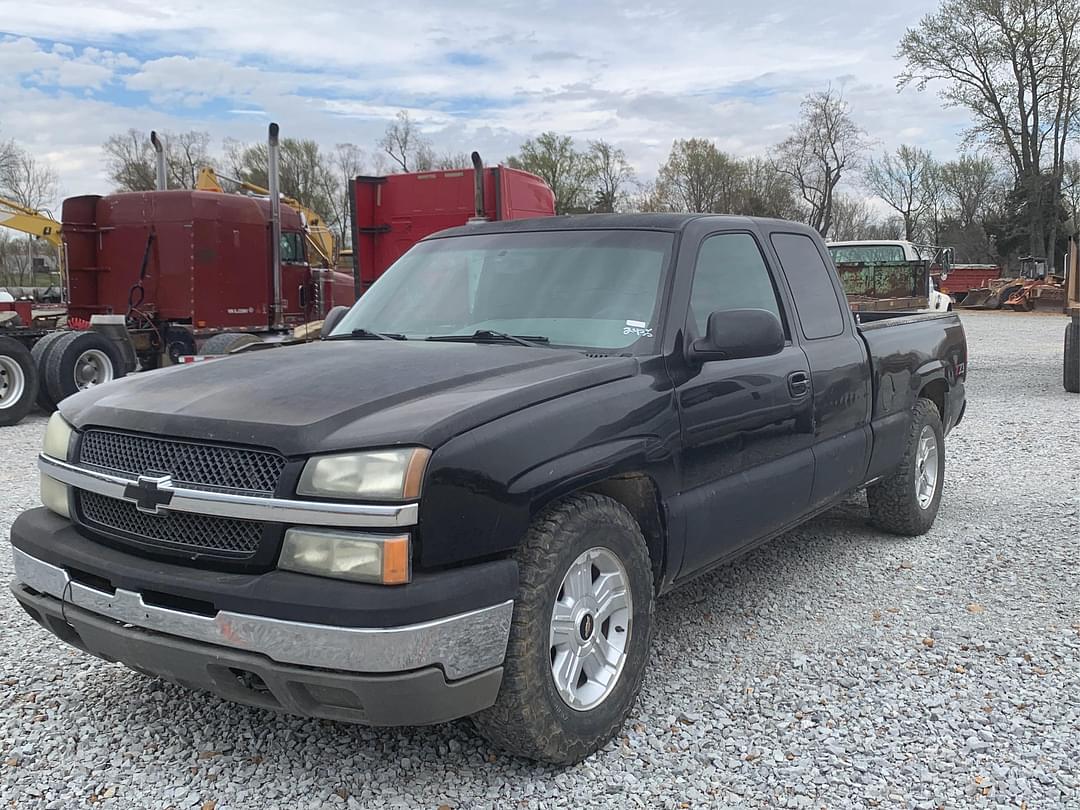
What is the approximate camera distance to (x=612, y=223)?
4.17 m

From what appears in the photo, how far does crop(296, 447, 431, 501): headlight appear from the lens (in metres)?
2.58

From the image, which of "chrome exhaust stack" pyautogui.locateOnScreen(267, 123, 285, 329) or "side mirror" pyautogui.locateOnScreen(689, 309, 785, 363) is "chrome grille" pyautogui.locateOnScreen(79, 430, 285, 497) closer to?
"side mirror" pyautogui.locateOnScreen(689, 309, 785, 363)

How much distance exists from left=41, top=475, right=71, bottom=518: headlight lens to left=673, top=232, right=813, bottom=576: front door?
2193mm

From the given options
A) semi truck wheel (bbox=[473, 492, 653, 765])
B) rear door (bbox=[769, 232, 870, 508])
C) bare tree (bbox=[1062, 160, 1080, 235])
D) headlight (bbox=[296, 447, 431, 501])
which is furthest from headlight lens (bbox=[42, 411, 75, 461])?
bare tree (bbox=[1062, 160, 1080, 235])

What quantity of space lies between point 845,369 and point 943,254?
78.7 ft

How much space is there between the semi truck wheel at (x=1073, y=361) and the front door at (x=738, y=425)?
10.4 metres

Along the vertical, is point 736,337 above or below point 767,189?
below

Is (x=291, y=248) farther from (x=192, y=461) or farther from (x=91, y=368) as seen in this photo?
(x=192, y=461)

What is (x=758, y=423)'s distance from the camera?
3.99 metres

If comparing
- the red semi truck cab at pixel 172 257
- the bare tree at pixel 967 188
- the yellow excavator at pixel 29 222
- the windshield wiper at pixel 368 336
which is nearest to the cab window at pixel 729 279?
the windshield wiper at pixel 368 336

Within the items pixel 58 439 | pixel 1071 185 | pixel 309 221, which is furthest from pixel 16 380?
pixel 1071 185

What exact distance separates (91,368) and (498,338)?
32.3 feet

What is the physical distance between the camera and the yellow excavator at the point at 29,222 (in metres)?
15.8

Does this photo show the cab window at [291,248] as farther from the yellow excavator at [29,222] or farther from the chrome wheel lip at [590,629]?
the chrome wheel lip at [590,629]
